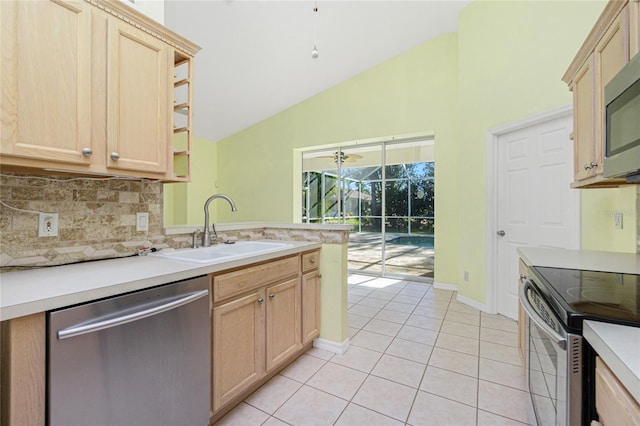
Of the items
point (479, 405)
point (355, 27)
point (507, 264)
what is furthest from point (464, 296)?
point (355, 27)

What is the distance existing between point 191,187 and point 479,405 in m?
5.57

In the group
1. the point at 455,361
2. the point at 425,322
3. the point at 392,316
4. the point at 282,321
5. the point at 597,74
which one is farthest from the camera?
the point at 392,316

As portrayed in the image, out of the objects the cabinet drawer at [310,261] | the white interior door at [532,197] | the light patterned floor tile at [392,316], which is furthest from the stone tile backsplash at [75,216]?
the white interior door at [532,197]

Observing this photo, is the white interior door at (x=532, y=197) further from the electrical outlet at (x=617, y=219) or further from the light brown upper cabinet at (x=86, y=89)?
the light brown upper cabinet at (x=86, y=89)

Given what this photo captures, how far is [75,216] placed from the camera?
148 cm

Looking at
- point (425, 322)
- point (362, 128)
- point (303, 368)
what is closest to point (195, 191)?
point (362, 128)

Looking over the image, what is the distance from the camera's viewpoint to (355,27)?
146 inches

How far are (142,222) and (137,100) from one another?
0.74 m

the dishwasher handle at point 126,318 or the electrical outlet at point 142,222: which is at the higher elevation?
the electrical outlet at point 142,222

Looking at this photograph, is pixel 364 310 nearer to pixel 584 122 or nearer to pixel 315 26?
pixel 584 122

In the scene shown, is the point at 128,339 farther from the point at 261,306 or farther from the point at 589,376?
the point at 589,376

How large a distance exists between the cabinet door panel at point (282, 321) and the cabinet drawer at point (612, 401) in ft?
4.89

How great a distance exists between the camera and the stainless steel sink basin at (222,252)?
1.65 meters

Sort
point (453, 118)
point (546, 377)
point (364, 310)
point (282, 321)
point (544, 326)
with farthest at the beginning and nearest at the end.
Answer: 1. point (453, 118)
2. point (364, 310)
3. point (282, 321)
4. point (546, 377)
5. point (544, 326)
